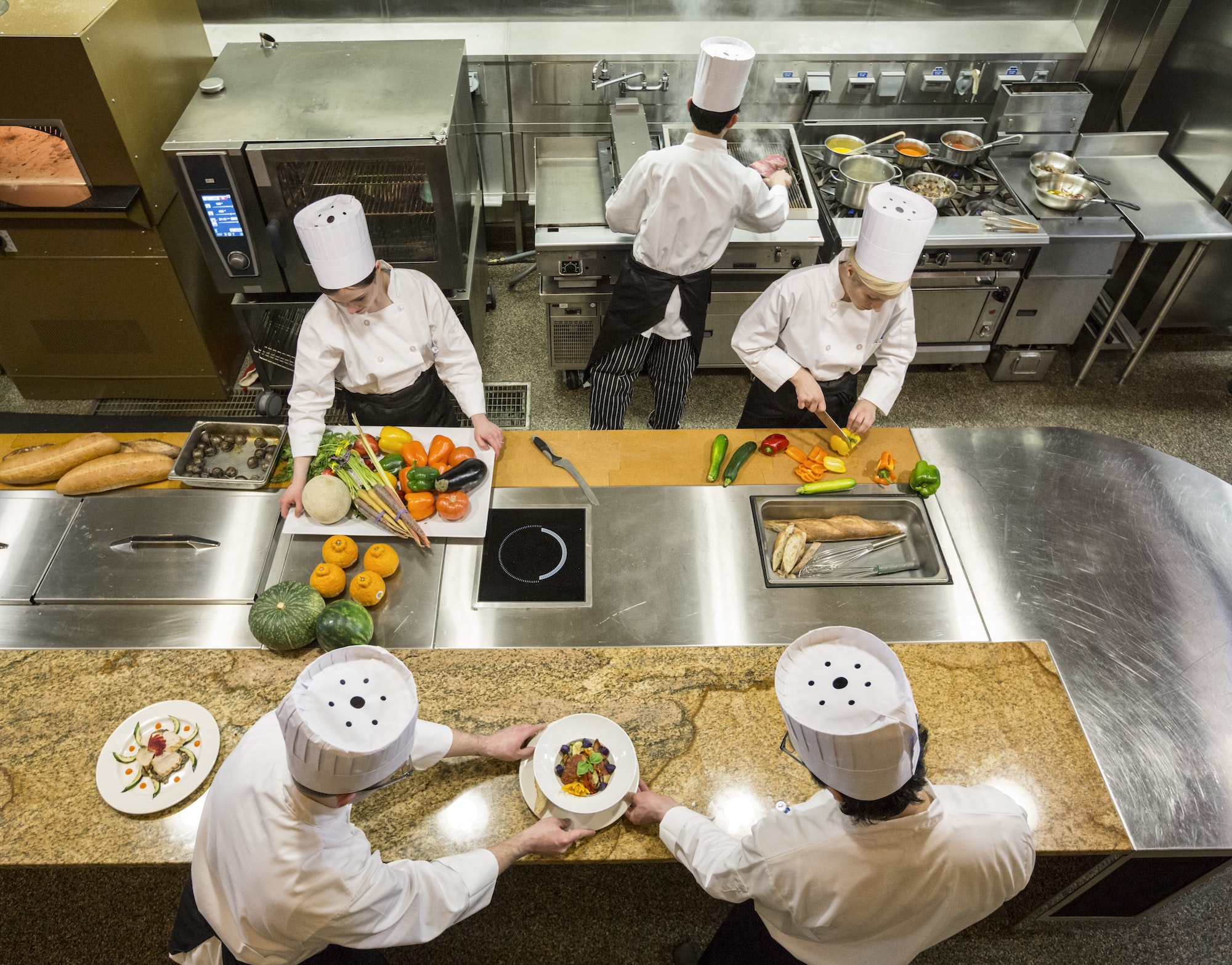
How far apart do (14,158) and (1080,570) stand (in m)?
4.15

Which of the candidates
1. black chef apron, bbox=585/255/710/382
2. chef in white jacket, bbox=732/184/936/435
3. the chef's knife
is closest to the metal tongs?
chef in white jacket, bbox=732/184/936/435

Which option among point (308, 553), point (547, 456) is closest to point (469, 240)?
point (547, 456)

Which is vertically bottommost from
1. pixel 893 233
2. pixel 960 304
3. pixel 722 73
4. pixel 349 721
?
pixel 960 304

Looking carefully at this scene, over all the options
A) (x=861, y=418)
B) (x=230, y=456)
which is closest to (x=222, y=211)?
(x=230, y=456)

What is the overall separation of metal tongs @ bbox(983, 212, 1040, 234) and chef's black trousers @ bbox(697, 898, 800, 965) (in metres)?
3.22

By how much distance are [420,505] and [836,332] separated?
4.91 ft

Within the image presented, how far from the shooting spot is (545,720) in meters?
1.95

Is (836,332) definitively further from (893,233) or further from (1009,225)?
(1009,225)

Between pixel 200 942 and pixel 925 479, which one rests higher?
pixel 925 479

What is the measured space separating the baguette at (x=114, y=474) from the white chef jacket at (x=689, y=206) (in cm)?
190

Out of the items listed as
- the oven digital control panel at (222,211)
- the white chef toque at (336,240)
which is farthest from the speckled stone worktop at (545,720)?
the oven digital control panel at (222,211)

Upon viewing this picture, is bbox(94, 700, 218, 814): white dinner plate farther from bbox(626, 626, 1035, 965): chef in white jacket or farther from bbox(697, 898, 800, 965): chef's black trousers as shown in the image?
bbox(697, 898, 800, 965): chef's black trousers

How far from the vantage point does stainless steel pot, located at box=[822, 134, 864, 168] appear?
4086 millimetres

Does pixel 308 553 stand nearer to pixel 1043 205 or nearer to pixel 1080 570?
pixel 1080 570
